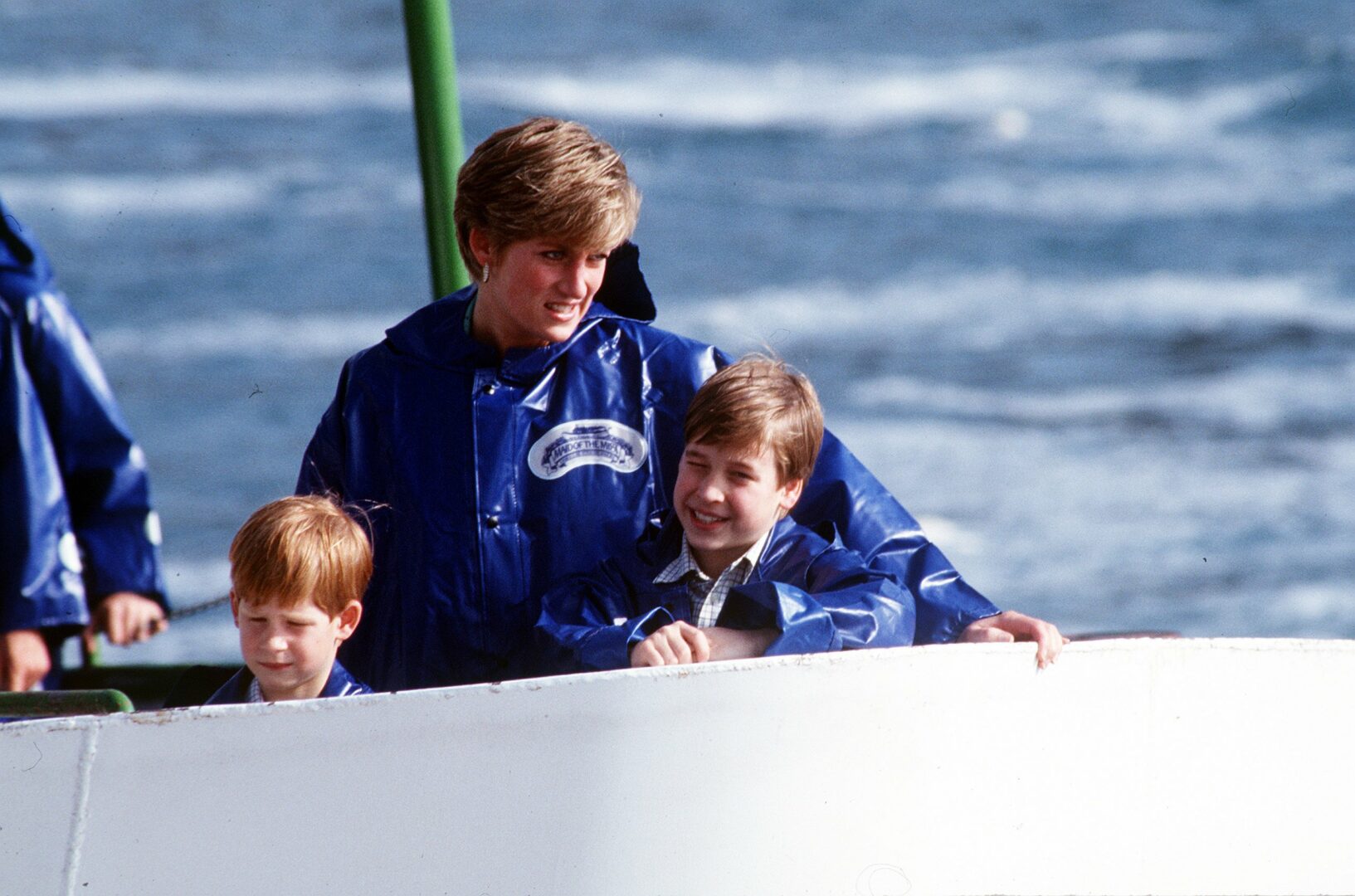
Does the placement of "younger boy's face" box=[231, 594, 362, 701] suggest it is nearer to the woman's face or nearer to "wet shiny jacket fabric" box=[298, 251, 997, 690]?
"wet shiny jacket fabric" box=[298, 251, 997, 690]

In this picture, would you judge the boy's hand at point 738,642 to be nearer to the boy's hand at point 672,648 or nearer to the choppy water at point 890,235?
the boy's hand at point 672,648

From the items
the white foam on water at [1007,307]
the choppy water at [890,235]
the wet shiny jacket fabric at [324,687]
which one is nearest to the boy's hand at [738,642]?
the wet shiny jacket fabric at [324,687]

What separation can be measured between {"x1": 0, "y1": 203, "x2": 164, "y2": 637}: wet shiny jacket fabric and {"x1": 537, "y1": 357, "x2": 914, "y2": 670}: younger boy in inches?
58.5

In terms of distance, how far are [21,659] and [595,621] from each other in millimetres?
1607

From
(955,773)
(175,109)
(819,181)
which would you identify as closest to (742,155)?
(819,181)

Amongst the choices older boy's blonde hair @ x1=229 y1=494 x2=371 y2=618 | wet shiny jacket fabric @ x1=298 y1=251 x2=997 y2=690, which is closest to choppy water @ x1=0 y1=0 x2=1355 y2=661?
wet shiny jacket fabric @ x1=298 y1=251 x2=997 y2=690

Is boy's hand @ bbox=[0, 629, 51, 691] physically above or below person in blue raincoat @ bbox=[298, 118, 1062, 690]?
below

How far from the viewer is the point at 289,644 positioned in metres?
2.30

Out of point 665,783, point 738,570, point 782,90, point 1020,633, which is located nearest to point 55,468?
point 738,570

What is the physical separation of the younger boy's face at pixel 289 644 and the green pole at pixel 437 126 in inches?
48.2

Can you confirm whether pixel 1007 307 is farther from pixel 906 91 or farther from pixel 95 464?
pixel 95 464

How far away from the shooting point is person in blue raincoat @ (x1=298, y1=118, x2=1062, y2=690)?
2455 mm

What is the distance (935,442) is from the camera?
11953mm

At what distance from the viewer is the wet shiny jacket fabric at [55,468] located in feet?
11.6
